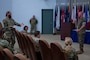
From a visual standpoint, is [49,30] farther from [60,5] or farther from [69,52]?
[69,52]

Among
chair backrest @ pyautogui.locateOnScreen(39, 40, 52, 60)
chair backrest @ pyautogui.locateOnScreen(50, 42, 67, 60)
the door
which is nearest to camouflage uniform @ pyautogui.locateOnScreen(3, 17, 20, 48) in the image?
chair backrest @ pyautogui.locateOnScreen(39, 40, 52, 60)

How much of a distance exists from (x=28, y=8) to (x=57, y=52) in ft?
48.0

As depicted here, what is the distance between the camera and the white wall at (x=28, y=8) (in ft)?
57.7

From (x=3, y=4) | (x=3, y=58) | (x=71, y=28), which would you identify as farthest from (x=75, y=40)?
(x=3, y=58)

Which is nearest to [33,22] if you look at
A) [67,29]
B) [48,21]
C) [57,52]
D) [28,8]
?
[48,21]

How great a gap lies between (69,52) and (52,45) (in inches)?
15.1

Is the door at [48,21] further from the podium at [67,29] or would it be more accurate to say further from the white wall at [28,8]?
the podium at [67,29]

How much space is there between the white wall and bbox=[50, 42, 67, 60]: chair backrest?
46.2ft

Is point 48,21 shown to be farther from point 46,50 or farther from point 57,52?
point 57,52

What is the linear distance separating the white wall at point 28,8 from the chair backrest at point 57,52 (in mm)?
14070

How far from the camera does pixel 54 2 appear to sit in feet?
57.4

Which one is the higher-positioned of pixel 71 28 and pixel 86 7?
pixel 86 7

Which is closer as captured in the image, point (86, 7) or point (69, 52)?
point (69, 52)

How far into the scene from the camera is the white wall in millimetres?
17594
